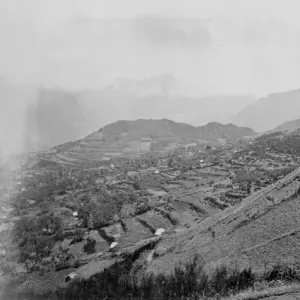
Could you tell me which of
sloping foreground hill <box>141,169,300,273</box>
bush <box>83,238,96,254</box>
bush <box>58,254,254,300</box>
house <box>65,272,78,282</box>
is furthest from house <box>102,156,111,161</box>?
sloping foreground hill <box>141,169,300,273</box>

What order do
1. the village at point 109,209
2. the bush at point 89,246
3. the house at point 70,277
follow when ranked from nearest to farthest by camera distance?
the house at point 70,277, the village at point 109,209, the bush at point 89,246


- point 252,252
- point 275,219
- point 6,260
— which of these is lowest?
point 6,260

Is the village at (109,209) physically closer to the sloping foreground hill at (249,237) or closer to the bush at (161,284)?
the bush at (161,284)

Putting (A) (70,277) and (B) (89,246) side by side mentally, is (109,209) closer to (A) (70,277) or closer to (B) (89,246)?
(B) (89,246)

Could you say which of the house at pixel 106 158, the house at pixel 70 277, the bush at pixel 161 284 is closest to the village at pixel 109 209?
the house at pixel 70 277

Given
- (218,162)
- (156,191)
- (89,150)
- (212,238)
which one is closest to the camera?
(212,238)

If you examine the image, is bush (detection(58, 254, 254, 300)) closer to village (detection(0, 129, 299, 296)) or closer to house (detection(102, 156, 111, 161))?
village (detection(0, 129, 299, 296))

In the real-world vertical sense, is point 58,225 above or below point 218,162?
below

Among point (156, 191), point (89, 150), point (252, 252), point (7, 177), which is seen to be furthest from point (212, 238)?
point (89, 150)

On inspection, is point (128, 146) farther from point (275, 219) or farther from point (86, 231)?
point (275, 219)
